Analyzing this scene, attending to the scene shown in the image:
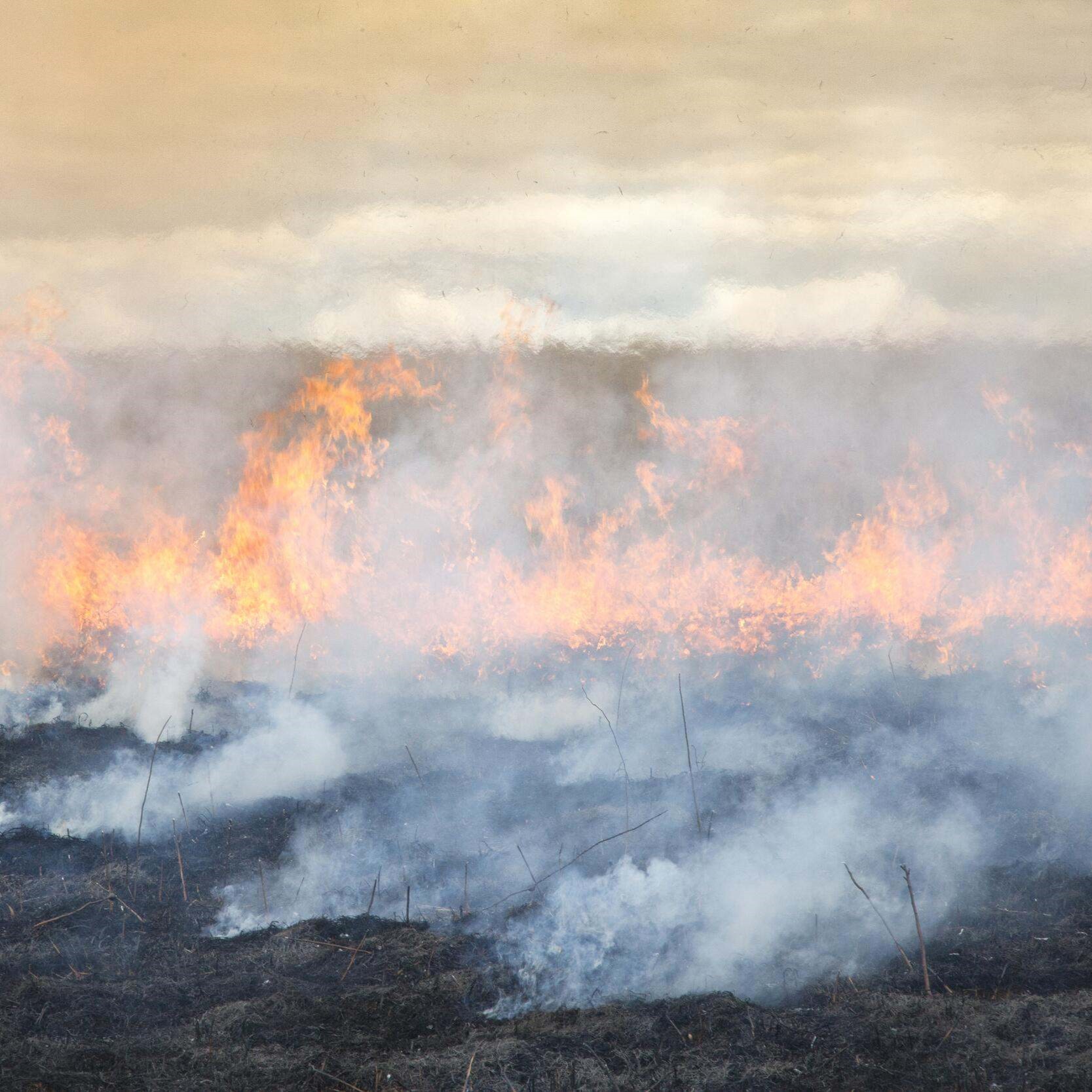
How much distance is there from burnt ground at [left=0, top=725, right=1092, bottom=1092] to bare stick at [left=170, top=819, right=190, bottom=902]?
5cm

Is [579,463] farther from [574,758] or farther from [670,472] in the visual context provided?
[574,758]

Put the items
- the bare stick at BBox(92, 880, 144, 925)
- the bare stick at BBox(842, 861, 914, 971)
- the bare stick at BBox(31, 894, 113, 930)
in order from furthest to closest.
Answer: the bare stick at BBox(92, 880, 144, 925) < the bare stick at BBox(31, 894, 113, 930) < the bare stick at BBox(842, 861, 914, 971)

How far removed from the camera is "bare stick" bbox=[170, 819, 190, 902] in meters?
8.74

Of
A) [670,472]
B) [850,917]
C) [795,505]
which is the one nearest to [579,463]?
[670,472]

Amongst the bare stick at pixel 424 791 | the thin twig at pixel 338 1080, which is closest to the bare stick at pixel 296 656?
the bare stick at pixel 424 791

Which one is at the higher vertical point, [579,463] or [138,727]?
[579,463]

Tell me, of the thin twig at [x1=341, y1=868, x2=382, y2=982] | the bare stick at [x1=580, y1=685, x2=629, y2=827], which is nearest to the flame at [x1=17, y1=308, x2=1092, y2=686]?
the bare stick at [x1=580, y1=685, x2=629, y2=827]

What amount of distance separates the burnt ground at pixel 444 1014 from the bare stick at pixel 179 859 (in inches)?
2.0

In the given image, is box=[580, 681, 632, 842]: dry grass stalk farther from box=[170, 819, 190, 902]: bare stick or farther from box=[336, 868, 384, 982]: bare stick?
box=[170, 819, 190, 902]: bare stick

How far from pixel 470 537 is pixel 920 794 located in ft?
29.8

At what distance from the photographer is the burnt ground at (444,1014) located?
6133mm

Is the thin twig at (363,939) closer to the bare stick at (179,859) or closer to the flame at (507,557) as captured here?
the bare stick at (179,859)

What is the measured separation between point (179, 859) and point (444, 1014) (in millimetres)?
3384

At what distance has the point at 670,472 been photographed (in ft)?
56.3
